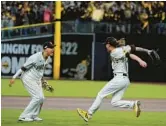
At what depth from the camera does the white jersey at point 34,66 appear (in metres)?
12.1

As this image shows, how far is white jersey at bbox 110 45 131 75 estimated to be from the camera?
37.9 feet

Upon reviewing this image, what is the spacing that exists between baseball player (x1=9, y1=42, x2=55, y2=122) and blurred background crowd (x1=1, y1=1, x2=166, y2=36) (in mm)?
19909

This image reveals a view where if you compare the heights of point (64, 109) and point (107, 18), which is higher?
point (107, 18)

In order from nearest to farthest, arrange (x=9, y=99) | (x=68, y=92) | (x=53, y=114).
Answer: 1. (x=53, y=114)
2. (x=9, y=99)
3. (x=68, y=92)

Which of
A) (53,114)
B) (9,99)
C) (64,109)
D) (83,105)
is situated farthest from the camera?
(9,99)

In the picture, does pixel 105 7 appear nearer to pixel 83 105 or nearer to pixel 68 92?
pixel 68 92

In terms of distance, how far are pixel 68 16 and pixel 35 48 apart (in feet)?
8.92

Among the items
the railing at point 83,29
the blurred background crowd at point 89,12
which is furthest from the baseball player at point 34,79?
the blurred background crowd at point 89,12

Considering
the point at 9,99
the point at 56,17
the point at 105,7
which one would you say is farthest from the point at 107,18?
the point at 9,99

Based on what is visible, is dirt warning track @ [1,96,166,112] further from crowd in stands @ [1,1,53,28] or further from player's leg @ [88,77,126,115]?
crowd in stands @ [1,1,53,28]

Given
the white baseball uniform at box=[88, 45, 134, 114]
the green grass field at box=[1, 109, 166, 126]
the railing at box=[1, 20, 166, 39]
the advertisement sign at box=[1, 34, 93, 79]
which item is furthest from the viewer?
the advertisement sign at box=[1, 34, 93, 79]

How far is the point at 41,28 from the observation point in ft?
105

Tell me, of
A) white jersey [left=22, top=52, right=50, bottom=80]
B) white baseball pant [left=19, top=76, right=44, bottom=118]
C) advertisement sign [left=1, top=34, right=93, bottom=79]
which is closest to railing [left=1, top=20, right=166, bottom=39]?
advertisement sign [left=1, top=34, right=93, bottom=79]

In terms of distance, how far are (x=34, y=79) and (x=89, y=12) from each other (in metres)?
21.2
